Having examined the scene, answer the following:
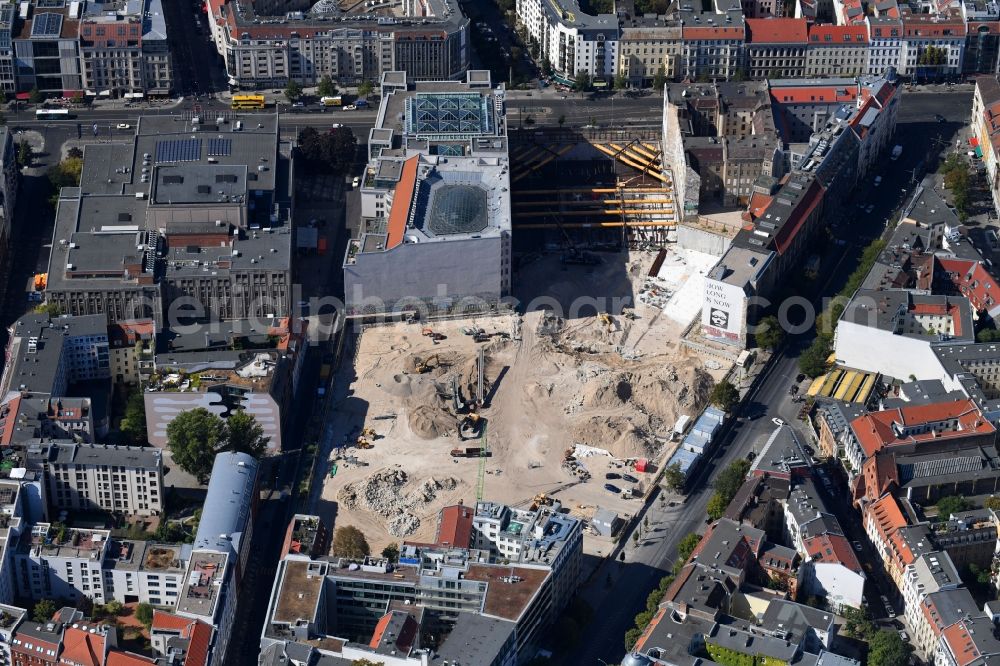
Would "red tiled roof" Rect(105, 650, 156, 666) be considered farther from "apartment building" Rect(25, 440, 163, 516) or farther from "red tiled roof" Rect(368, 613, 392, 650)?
"apartment building" Rect(25, 440, 163, 516)

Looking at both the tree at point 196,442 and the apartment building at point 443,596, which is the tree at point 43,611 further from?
the tree at point 196,442

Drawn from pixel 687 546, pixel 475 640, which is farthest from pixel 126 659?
pixel 687 546

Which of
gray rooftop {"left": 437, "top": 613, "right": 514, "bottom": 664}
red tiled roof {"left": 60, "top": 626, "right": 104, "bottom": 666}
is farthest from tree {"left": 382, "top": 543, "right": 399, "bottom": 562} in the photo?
red tiled roof {"left": 60, "top": 626, "right": 104, "bottom": 666}

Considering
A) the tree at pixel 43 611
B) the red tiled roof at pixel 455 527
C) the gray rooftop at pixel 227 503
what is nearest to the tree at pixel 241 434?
the gray rooftop at pixel 227 503

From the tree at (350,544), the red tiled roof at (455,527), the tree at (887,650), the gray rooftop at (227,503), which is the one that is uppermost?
the gray rooftop at (227,503)

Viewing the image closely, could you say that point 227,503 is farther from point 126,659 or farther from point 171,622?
point 126,659

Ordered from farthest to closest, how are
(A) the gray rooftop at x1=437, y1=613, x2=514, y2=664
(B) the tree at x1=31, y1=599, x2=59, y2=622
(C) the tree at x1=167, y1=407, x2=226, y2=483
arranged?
1. (C) the tree at x1=167, y1=407, x2=226, y2=483
2. (B) the tree at x1=31, y1=599, x2=59, y2=622
3. (A) the gray rooftop at x1=437, y1=613, x2=514, y2=664

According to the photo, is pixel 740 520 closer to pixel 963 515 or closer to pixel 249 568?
pixel 963 515
